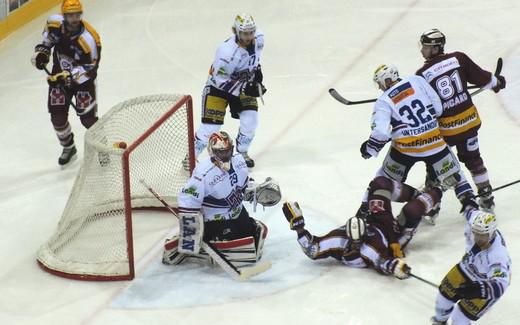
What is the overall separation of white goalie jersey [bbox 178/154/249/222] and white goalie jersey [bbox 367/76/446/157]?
2.20 ft

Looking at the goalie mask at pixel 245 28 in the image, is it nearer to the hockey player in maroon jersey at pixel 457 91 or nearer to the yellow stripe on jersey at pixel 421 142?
the hockey player in maroon jersey at pixel 457 91

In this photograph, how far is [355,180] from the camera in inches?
274

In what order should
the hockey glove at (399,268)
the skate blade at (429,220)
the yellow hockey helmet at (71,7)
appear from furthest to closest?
the yellow hockey helmet at (71,7) → the skate blade at (429,220) → the hockey glove at (399,268)

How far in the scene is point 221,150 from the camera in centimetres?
570

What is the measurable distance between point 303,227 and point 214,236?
1.40ft

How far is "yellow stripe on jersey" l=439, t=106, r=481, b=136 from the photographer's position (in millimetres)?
6176

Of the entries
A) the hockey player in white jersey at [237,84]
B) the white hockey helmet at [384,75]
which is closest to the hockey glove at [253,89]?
the hockey player in white jersey at [237,84]

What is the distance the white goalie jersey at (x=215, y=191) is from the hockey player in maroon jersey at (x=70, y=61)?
152cm

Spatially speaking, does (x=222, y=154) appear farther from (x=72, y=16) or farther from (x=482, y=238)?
(x=72, y=16)

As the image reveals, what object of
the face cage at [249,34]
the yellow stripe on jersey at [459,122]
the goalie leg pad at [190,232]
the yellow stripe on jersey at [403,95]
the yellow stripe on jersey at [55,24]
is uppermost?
the yellow stripe on jersey at [403,95]

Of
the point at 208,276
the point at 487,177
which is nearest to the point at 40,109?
the point at 208,276

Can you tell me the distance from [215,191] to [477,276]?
4.28ft

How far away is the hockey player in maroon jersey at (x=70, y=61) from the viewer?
22.9 feet

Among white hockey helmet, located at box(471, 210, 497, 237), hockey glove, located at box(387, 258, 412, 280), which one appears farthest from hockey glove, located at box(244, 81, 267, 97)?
white hockey helmet, located at box(471, 210, 497, 237)
